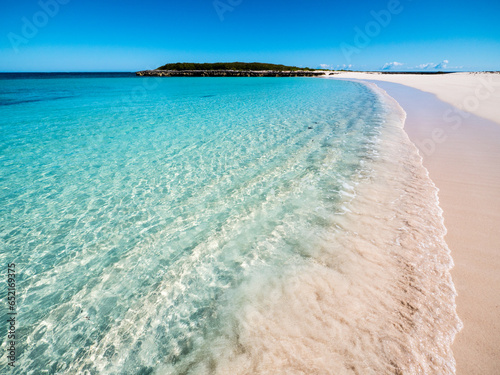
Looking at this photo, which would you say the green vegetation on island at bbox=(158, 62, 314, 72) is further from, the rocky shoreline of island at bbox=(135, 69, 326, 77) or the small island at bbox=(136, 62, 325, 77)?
the rocky shoreline of island at bbox=(135, 69, 326, 77)

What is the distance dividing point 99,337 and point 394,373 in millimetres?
3586

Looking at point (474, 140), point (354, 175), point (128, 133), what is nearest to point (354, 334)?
point (354, 175)

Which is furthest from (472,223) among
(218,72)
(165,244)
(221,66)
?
(221,66)

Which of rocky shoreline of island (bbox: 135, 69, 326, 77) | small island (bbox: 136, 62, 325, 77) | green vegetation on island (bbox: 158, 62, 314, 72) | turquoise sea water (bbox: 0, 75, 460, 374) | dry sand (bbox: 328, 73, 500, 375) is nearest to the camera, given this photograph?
dry sand (bbox: 328, 73, 500, 375)

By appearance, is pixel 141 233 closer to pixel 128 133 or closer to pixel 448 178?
pixel 448 178

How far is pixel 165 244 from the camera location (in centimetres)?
447

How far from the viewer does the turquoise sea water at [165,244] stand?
287 centimetres

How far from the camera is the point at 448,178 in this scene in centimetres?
633

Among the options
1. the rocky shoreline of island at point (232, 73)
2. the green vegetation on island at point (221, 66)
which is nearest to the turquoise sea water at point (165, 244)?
the rocky shoreline of island at point (232, 73)

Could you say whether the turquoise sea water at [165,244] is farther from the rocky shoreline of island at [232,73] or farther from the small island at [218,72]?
the small island at [218,72]

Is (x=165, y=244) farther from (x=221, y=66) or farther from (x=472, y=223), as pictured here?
(x=221, y=66)

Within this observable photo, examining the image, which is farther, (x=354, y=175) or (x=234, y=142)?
(x=234, y=142)

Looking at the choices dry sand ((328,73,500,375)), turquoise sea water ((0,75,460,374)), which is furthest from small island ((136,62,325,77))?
turquoise sea water ((0,75,460,374))

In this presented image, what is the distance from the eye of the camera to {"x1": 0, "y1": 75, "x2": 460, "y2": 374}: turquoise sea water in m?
2.87
